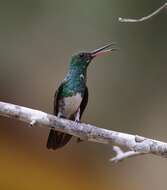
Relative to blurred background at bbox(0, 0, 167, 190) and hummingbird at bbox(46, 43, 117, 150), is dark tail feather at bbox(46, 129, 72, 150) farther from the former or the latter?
blurred background at bbox(0, 0, 167, 190)

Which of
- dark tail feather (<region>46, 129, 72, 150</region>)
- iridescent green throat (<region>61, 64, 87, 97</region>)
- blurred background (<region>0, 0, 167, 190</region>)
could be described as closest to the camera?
dark tail feather (<region>46, 129, 72, 150</region>)

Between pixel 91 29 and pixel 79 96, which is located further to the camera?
pixel 91 29

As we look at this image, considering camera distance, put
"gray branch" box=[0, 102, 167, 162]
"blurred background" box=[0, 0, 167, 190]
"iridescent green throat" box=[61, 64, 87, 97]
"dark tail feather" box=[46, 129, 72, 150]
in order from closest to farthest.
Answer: "gray branch" box=[0, 102, 167, 162] → "dark tail feather" box=[46, 129, 72, 150] → "iridescent green throat" box=[61, 64, 87, 97] → "blurred background" box=[0, 0, 167, 190]

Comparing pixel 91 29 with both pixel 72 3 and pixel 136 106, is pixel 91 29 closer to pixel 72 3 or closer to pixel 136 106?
pixel 72 3

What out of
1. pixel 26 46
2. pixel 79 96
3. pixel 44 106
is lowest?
pixel 79 96

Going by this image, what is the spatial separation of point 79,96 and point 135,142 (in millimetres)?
588

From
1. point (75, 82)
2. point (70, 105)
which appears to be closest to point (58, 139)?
point (70, 105)

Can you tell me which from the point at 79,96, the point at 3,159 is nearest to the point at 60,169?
the point at 3,159

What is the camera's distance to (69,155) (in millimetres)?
4688

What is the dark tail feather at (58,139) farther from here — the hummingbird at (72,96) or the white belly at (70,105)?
the white belly at (70,105)

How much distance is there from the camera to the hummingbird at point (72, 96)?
9.47 feet

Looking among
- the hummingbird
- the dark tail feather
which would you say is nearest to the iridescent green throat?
the hummingbird

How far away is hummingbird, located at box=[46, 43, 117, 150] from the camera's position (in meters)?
2.89

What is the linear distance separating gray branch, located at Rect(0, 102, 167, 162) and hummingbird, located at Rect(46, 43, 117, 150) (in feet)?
0.83
